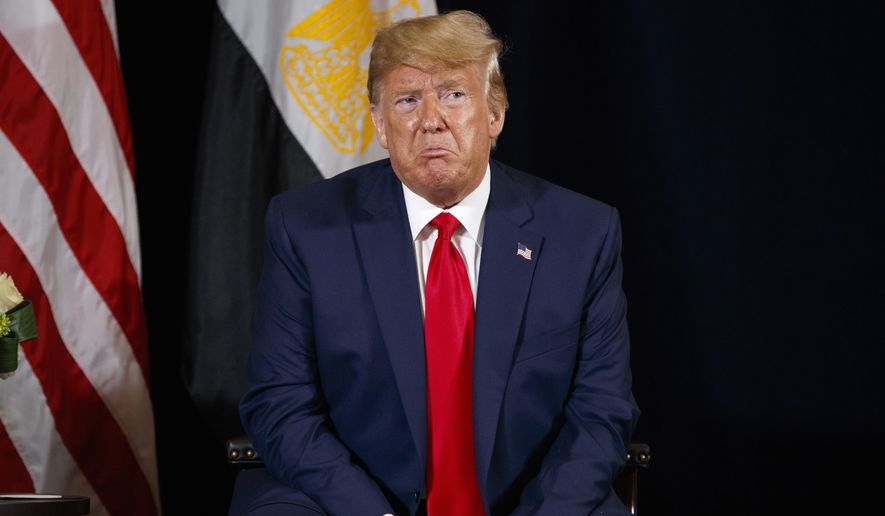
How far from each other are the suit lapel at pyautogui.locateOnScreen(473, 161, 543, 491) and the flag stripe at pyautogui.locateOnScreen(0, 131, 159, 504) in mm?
1152

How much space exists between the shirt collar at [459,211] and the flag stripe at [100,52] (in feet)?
3.34

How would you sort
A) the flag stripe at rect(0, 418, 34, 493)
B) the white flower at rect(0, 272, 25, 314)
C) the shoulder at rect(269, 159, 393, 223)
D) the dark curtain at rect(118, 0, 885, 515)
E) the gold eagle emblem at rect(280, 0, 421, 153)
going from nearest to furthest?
the white flower at rect(0, 272, 25, 314) → the shoulder at rect(269, 159, 393, 223) → the flag stripe at rect(0, 418, 34, 493) → the gold eagle emblem at rect(280, 0, 421, 153) → the dark curtain at rect(118, 0, 885, 515)

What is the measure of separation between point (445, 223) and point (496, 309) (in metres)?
0.22

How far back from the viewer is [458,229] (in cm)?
232

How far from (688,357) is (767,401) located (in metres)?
0.27

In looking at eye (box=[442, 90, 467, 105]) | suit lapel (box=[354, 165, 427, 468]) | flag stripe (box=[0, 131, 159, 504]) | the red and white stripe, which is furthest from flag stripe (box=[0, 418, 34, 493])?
eye (box=[442, 90, 467, 105])

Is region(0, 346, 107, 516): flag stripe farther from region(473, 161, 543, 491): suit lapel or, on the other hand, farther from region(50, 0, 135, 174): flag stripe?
region(473, 161, 543, 491): suit lapel

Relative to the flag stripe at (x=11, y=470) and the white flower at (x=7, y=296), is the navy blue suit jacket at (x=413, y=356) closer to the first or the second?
the white flower at (x=7, y=296)

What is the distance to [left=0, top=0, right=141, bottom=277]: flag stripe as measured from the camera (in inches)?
109

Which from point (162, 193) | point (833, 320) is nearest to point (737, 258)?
point (833, 320)

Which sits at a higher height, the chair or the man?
the man

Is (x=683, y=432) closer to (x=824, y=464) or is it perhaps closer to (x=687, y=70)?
(x=824, y=464)

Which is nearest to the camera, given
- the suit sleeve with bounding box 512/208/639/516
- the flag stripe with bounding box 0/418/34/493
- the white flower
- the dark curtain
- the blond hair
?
the white flower

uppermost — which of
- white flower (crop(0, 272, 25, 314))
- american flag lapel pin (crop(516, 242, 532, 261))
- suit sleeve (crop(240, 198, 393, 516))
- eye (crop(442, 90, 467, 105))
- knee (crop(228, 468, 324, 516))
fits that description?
eye (crop(442, 90, 467, 105))
